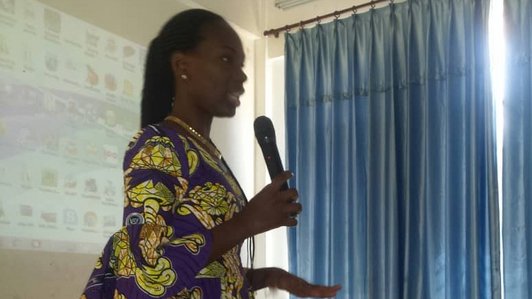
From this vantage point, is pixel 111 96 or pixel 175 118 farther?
pixel 111 96

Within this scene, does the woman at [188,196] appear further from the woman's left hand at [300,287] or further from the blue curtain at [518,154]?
the blue curtain at [518,154]

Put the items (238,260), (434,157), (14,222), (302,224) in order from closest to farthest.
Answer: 1. (238,260)
2. (14,222)
3. (434,157)
4. (302,224)

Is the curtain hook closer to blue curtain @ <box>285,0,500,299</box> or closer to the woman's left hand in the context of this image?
blue curtain @ <box>285,0,500,299</box>

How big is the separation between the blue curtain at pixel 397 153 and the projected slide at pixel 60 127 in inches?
36.6

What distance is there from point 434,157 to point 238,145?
101 cm

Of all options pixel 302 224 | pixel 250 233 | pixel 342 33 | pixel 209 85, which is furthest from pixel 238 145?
pixel 250 233

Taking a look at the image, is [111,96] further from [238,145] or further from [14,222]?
[238,145]

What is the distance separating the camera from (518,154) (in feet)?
7.54

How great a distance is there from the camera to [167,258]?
0.88m

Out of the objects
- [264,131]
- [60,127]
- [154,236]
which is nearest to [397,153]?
[60,127]

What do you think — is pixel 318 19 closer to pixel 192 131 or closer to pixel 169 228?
pixel 192 131

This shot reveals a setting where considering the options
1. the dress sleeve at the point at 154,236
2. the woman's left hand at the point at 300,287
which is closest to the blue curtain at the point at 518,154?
the woman's left hand at the point at 300,287

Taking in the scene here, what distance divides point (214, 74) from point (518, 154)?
1.56 metres

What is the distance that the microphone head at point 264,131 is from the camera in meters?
1.19
